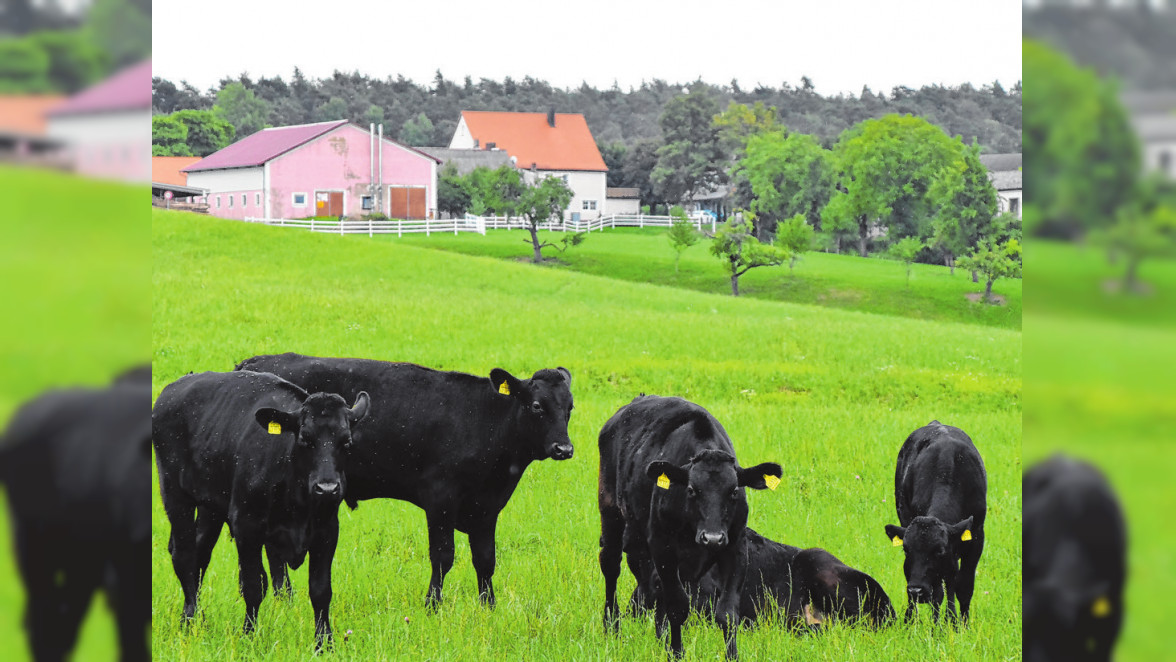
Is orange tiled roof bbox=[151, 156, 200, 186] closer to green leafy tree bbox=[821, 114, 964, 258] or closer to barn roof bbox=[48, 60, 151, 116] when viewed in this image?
green leafy tree bbox=[821, 114, 964, 258]

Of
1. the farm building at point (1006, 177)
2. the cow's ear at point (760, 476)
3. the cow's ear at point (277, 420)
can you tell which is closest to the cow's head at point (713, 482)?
the cow's ear at point (760, 476)

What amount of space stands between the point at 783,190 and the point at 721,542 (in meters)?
75.3

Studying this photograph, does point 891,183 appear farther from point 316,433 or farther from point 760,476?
point 316,433

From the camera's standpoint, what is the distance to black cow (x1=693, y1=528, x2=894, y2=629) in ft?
25.3

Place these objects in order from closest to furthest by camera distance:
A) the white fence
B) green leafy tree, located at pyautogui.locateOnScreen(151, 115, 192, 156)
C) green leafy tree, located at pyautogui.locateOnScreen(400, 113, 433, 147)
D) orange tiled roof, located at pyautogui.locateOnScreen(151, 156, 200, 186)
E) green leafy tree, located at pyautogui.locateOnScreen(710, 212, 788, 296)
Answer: green leafy tree, located at pyautogui.locateOnScreen(710, 212, 788, 296), the white fence, orange tiled roof, located at pyautogui.locateOnScreen(151, 156, 200, 186), green leafy tree, located at pyautogui.locateOnScreen(151, 115, 192, 156), green leafy tree, located at pyautogui.locateOnScreen(400, 113, 433, 147)

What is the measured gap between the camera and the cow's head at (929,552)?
742 cm

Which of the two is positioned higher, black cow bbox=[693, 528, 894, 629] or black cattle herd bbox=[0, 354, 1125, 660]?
black cattle herd bbox=[0, 354, 1125, 660]

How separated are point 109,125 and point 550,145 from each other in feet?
293

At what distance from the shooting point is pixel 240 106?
106375 mm

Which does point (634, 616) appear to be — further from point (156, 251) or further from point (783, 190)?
point (783, 190)

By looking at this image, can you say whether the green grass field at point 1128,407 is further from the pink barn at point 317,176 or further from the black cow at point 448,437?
the pink barn at point 317,176

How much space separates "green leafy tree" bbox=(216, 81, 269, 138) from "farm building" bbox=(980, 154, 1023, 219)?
65.5 m

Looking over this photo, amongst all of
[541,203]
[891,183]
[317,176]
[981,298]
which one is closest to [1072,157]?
[981,298]

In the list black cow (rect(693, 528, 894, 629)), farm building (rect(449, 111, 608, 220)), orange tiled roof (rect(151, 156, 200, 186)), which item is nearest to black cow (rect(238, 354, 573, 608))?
black cow (rect(693, 528, 894, 629))
